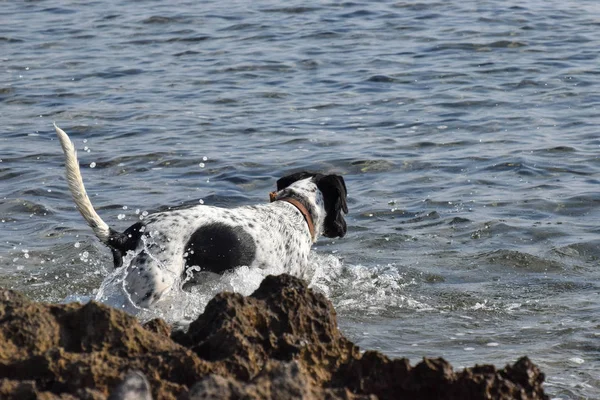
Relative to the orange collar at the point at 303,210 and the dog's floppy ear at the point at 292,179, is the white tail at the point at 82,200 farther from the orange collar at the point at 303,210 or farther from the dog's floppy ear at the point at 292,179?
the dog's floppy ear at the point at 292,179

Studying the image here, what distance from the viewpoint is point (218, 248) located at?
593 cm

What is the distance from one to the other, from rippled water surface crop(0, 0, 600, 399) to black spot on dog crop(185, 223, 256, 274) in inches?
5.1

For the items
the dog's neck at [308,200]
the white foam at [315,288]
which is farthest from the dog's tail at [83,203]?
the dog's neck at [308,200]

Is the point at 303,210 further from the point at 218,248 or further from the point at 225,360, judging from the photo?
the point at 225,360

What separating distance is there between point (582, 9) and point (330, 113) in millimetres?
7140

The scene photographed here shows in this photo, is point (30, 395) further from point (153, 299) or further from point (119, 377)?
point (153, 299)

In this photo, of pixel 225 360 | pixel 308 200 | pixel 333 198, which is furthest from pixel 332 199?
pixel 225 360

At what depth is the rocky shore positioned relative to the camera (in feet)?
10.2

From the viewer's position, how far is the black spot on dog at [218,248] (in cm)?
588

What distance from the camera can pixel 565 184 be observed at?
9344 mm

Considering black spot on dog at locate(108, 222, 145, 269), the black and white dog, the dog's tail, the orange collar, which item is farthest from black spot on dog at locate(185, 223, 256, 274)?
the orange collar

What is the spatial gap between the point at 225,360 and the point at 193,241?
249 centimetres

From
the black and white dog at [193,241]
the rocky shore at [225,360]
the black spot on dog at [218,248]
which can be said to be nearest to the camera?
the rocky shore at [225,360]

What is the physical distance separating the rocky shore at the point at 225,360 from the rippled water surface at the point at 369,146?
5.80ft
